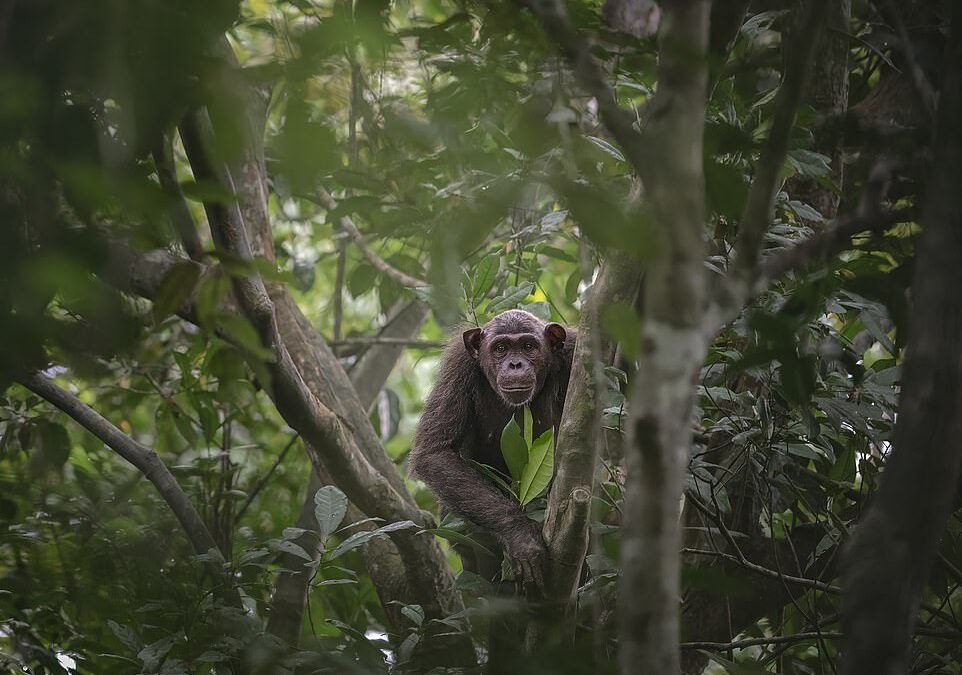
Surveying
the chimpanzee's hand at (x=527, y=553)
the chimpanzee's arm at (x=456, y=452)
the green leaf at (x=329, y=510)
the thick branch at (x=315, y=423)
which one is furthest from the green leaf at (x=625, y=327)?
the chimpanzee's arm at (x=456, y=452)

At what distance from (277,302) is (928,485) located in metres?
4.16

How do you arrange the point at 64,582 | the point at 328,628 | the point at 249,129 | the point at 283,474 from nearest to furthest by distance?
the point at 249,129
the point at 64,582
the point at 328,628
the point at 283,474

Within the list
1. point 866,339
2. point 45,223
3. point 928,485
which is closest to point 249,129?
point 45,223

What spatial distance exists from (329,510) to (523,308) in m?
1.88

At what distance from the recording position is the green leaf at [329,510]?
3.53 m

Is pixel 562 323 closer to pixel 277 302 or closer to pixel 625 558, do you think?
pixel 277 302

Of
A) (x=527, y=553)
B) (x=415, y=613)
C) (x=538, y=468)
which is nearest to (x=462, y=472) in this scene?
(x=527, y=553)

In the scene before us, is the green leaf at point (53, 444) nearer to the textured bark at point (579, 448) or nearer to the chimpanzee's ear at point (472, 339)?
the chimpanzee's ear at point (472, 339)

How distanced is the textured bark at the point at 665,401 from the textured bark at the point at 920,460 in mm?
471

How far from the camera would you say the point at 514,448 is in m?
3.43

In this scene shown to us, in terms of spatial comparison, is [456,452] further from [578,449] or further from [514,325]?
[578,449]

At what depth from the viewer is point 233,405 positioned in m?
5.60

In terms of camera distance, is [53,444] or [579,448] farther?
[53,444]

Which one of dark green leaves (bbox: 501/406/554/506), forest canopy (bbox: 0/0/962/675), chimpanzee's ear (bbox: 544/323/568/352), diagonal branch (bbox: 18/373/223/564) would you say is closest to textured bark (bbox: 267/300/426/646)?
forest canopy (bbox: 0/0/962/675)
